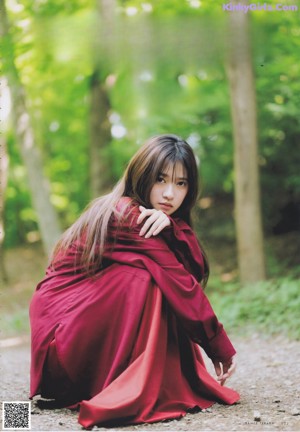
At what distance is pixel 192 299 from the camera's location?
272cm

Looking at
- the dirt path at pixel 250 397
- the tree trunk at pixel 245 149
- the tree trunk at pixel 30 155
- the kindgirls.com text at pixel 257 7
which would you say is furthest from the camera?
the tree trunk at pixel 30 155

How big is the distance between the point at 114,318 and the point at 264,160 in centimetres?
604

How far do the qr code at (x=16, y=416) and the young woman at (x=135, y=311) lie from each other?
0.91 ft

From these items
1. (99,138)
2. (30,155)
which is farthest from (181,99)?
(30,155)

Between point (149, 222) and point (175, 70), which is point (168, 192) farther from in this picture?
point (175, 70)

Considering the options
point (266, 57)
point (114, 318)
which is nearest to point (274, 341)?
point (114, 318)

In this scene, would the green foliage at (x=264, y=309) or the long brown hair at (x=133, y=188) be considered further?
the green foliage at (x=264, y=309)

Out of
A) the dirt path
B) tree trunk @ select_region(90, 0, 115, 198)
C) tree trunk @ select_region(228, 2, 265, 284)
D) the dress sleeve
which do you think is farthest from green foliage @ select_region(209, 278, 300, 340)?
tree trunk @ select_region(90, 0, 115, 198)

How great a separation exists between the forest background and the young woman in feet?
9.11

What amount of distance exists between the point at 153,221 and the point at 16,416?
1038 millimetres

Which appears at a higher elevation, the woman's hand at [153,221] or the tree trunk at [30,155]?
the woman's hand at [153,221]

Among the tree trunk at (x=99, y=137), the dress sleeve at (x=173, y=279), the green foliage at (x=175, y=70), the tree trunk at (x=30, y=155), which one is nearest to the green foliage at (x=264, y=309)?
the green foliage at (x=175, y=70)

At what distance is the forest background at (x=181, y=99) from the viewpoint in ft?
22.6

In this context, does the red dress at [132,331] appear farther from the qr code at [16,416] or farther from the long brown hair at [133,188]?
the qr code at [16,416]
